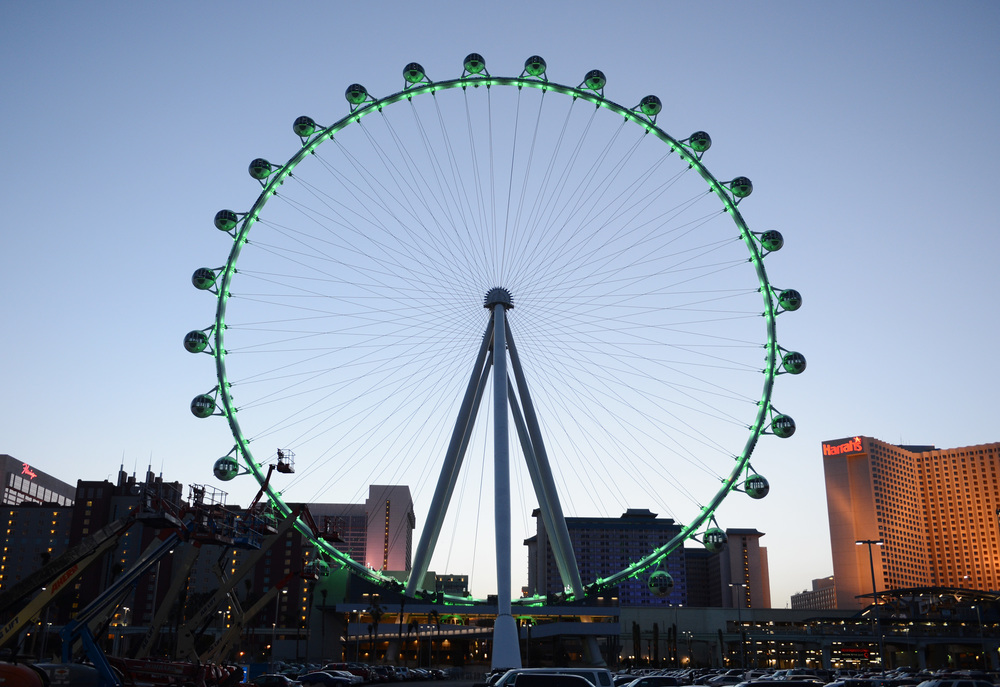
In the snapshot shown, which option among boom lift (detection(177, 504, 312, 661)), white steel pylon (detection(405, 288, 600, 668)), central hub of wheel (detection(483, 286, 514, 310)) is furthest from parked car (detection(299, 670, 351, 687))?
central hub of wheel (detection(483, 286, 514, 310))

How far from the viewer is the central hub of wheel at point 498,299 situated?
143 feet

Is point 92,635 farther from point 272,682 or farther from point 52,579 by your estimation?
point 272,682

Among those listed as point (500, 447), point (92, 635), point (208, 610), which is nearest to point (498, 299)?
point (500, 447)

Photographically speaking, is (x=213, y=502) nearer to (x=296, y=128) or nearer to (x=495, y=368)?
(x=495, y=368)

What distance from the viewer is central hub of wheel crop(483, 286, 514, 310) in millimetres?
43719

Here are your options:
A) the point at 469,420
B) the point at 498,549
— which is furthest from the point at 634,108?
the point at 498,549

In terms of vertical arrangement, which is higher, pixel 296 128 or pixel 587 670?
pixel 296 128

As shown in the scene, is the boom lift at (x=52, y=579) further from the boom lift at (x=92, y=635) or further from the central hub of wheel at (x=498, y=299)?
the central hub of wheel at (x=498, y=299)

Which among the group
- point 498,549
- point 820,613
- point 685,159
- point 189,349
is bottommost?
point 820,613

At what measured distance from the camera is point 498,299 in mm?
43656

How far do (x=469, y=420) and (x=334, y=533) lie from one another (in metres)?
8.27

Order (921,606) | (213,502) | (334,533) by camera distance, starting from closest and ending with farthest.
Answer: (213,502) < (334,533) < (921,606)

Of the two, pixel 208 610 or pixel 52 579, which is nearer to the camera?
pixel 52 579

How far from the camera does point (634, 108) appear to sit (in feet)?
134
